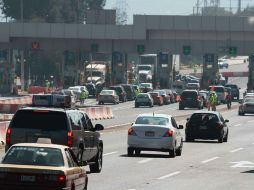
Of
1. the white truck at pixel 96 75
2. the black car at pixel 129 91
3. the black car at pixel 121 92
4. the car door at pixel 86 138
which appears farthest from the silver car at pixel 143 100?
the car door at pixel 86 138

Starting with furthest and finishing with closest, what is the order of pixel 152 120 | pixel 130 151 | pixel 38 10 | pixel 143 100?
pixel 38 10
pixel 143 100
pixel 130 151
pixel 152 120

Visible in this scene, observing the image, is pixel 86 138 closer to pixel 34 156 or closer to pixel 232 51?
pixel 34 156

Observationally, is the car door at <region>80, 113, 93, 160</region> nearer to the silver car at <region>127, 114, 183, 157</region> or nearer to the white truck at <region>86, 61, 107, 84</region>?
the silver car at <region>127, 114, 183, 157</region>

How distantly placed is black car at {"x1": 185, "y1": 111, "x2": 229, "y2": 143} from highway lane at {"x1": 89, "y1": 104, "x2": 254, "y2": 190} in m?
0.45

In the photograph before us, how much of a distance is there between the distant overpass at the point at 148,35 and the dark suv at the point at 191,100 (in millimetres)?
19488

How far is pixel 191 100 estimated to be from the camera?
9044 centimetres

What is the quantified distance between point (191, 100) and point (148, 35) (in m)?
23.0

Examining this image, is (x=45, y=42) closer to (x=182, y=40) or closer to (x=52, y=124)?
(x=182, y=40)

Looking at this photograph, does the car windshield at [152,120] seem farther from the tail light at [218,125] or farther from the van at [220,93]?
the van at [220,93]

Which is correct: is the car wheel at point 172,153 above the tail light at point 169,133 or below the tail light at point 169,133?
below

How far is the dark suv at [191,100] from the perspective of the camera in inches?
3541

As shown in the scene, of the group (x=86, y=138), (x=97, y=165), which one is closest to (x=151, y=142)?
(x=97, y=165)

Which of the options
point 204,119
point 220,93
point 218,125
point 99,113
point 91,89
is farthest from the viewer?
point 91,89

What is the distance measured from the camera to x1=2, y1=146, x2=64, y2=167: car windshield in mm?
18031
